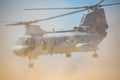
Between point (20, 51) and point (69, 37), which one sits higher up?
point (69, 37)

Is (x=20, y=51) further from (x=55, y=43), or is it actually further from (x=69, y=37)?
(x=69, y=37)

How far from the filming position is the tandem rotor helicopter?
4.49m

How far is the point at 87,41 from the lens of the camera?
457 cm

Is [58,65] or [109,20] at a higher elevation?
[109,20]

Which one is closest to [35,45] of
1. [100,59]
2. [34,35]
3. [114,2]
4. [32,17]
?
[34,35]

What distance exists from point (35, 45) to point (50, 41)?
201 millimetres

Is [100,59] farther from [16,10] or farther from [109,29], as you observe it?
[16,10]

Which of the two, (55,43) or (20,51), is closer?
(20,51)

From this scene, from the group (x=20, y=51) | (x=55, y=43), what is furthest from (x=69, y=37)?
(x=20, y=51)

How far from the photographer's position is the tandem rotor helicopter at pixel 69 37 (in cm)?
449

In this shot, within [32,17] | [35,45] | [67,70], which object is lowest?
[67,70]

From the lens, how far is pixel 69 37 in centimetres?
457

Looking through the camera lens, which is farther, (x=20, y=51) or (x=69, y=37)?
(x=69, y=37)

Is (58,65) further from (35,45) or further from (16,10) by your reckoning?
(16,10)
